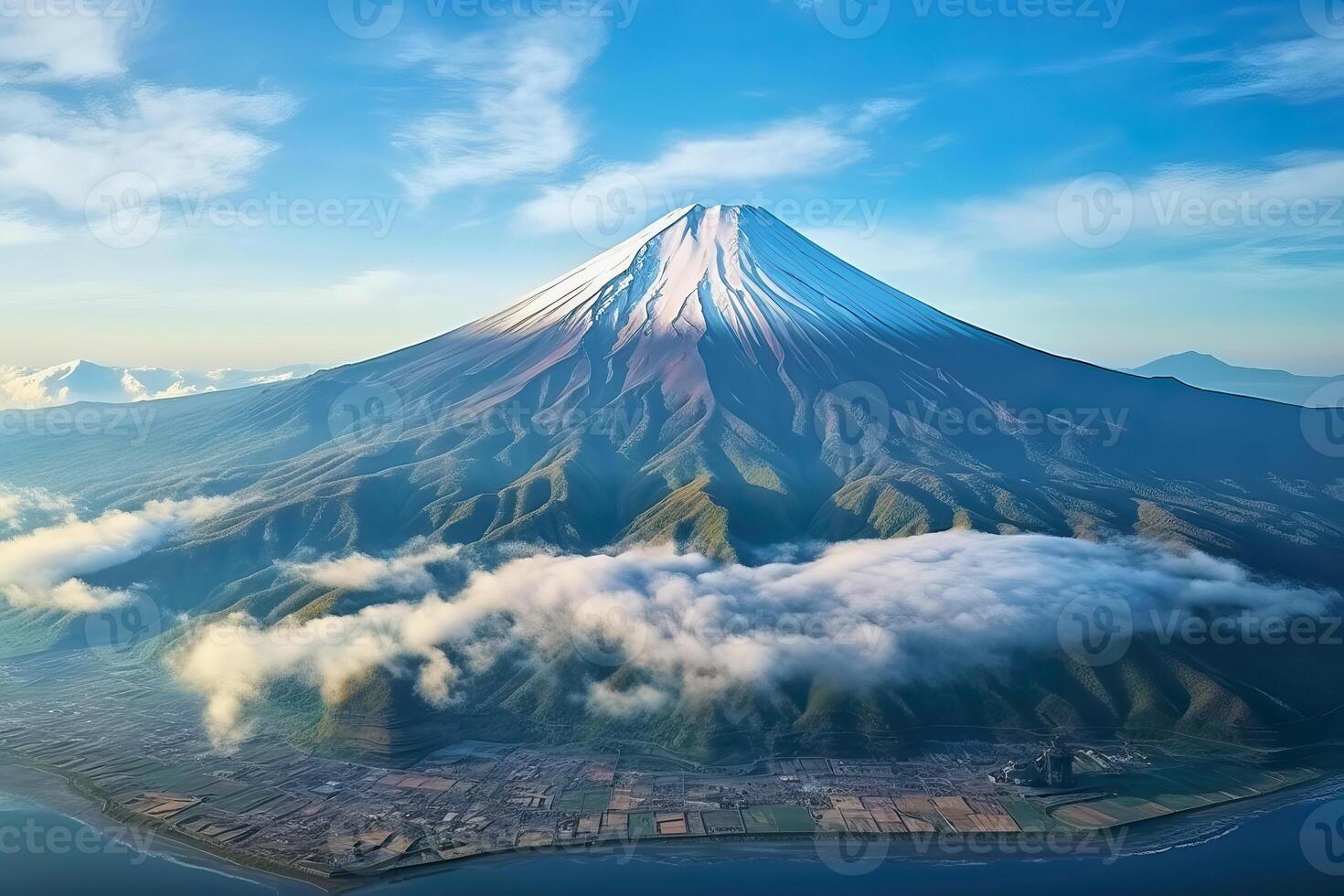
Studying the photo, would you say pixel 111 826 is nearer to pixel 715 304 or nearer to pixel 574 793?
pixel 574 793

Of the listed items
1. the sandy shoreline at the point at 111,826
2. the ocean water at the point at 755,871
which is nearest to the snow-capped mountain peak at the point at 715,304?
the ocean water at the point at 755,871

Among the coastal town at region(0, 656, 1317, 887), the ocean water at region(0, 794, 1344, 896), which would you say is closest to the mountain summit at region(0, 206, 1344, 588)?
the coastal town at region(0, 656, 1317, 887)

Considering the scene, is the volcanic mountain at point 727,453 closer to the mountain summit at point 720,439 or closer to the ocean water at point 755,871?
the mountain summit at point 720,439

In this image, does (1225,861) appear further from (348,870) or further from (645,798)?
(348,870)

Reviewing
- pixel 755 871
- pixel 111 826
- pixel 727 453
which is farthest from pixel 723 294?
pixel 111 826

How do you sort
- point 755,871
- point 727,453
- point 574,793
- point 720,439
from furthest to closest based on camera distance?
point 720,439, point 727,453, point 574,793, point 755,871

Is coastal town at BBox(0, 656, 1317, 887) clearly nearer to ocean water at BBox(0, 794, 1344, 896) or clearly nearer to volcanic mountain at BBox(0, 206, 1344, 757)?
ocean water at BBox(0, 794, 1344, 896)
